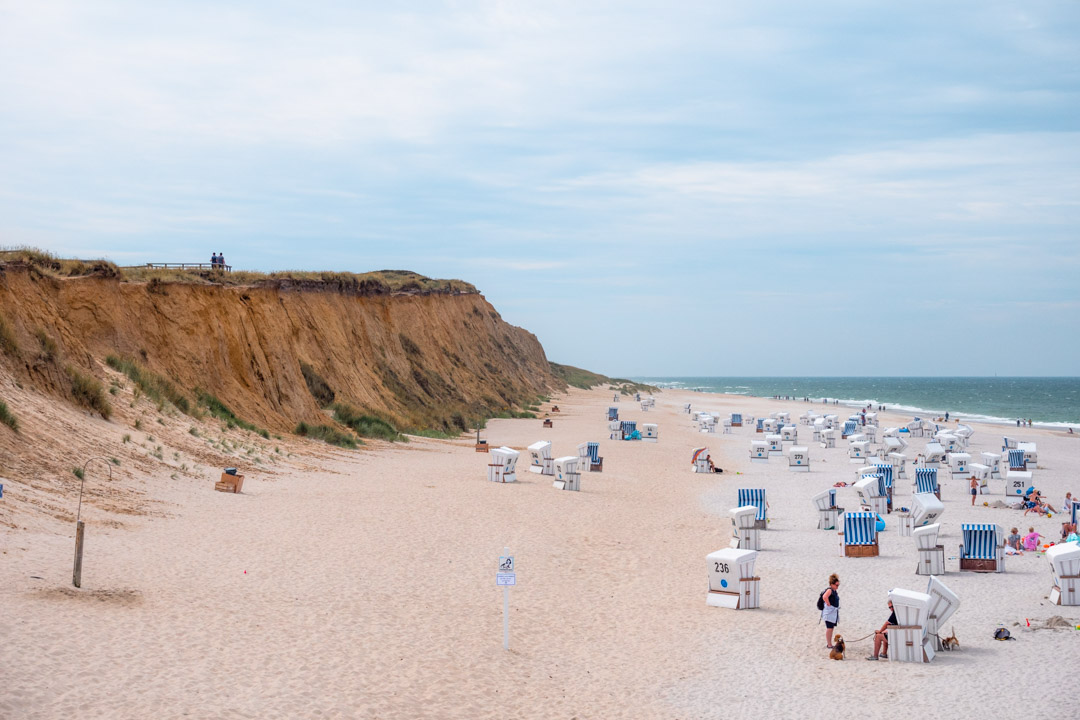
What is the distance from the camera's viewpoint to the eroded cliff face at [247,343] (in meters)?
23.5

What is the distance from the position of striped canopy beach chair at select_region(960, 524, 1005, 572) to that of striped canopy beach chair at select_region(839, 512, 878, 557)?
185 centimetres

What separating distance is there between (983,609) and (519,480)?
1514cm

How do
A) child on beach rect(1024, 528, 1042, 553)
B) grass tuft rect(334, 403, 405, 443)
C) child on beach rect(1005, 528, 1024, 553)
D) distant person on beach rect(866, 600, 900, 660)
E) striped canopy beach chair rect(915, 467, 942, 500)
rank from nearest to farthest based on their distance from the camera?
distant person on beach rect(866, 600, 900, 660)
child on beach rect(1005, 528, 1024, 553)
child on beach rect(1024, 528, 1042, 553)
striped canopy beach chair rect(915, 467, 942, 500)
grass tuft rect(334, 403, 405, 443)

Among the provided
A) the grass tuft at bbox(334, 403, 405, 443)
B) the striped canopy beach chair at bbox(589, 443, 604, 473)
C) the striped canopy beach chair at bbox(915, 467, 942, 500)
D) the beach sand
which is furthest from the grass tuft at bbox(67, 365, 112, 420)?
the striped canopy beach chair at bbox(915, 467, 942, 500)

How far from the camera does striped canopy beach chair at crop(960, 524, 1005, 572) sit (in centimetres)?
1697

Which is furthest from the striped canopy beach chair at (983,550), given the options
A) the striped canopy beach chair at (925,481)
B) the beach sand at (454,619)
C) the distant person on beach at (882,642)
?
the striped canopy beach chair at (925,481)

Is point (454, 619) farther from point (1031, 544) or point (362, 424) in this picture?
point (362, 424)

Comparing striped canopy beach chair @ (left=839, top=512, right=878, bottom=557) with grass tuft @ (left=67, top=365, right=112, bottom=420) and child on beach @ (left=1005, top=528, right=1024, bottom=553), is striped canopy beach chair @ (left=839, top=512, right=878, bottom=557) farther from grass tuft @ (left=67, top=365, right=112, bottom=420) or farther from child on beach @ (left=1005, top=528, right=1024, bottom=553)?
grass tuft @ (left=67, top=365, right=112, bottom=420)

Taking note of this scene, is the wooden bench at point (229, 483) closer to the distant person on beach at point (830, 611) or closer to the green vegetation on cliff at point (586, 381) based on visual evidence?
the distant person on beach at point (830, 611)

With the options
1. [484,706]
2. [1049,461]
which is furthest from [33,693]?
[1049,461]

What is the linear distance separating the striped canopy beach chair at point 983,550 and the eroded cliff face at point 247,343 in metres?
20.5

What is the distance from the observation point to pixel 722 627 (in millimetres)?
13219

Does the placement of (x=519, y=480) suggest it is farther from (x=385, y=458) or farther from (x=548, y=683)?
(x=548, y=683)

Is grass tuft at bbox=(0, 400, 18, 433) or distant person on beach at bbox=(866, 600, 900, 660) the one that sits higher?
grass tuft at bbox=(0, 400, 18, 433)
